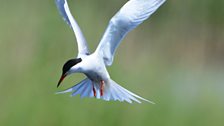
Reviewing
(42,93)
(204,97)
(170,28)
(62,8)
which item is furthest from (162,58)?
(62,8)

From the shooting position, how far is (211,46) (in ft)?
20.5

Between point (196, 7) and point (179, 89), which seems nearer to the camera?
point (179, 89)

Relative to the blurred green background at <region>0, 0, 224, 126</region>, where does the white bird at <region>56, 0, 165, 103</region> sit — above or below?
above

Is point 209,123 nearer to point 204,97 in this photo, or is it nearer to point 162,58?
point 204,97

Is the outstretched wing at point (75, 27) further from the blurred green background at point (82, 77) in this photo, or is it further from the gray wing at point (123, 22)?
the blurred green background at point (82, 77)

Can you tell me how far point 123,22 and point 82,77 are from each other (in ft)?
3.14

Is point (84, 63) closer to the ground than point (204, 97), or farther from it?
farther from it

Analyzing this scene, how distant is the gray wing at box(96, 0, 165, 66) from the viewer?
11.3 ft

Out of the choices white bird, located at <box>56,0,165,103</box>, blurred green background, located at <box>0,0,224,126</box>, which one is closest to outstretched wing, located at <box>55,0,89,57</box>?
white bird, located at <box>56,0,165,103</box>

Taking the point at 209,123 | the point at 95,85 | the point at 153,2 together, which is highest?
the point at 153,2

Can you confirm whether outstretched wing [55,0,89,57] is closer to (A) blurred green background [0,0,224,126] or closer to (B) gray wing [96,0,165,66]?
(B) gray wing [96,0,165,66]

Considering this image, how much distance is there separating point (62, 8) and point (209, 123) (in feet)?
3.08

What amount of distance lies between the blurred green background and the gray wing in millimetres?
722

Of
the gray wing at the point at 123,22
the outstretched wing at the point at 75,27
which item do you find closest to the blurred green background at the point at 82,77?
the outstretched wing at the point at 75,27
